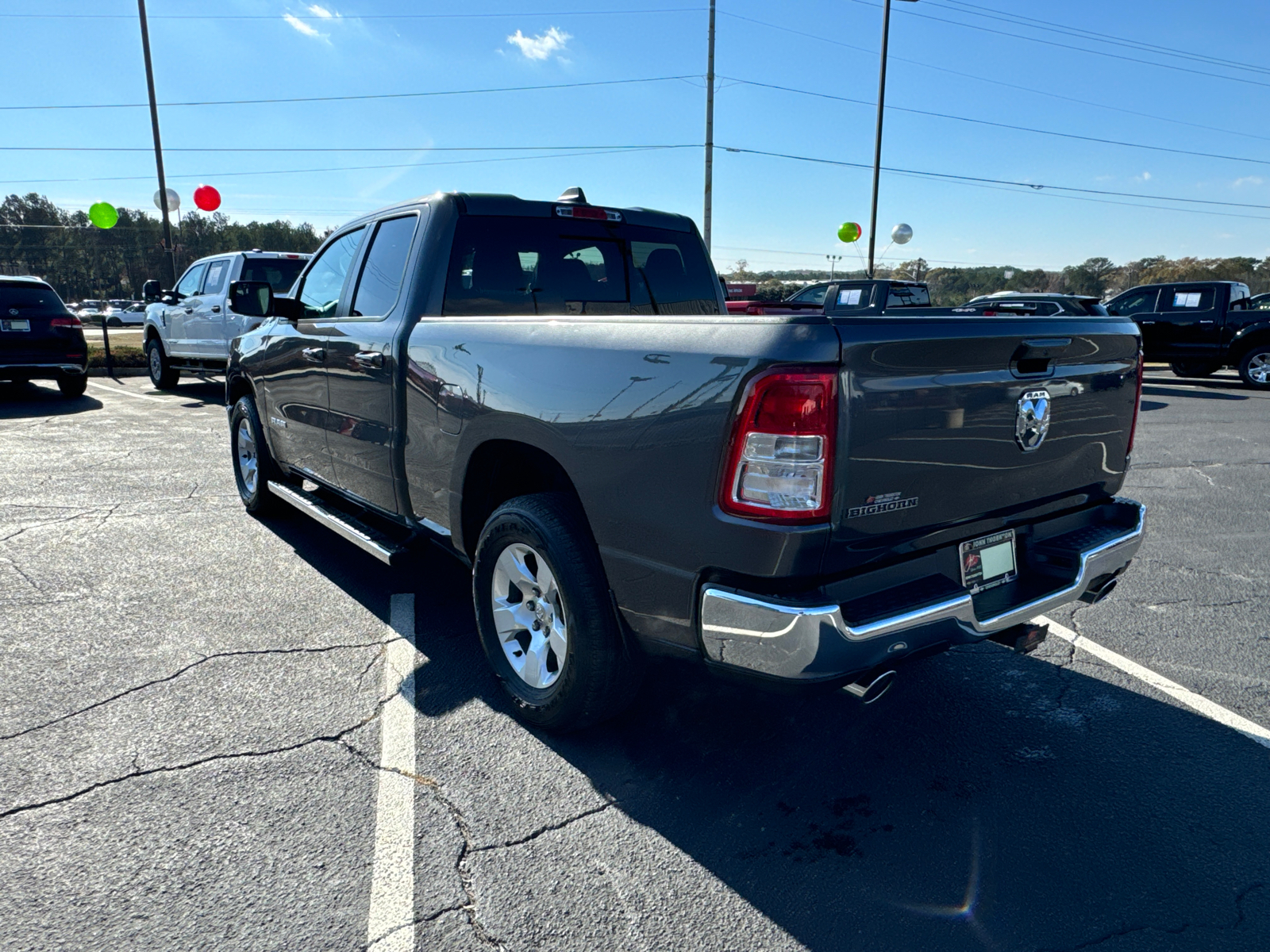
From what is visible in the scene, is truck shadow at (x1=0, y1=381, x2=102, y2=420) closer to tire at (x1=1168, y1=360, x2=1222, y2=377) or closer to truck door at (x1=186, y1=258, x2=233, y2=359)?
truck door at (x1=186, y1=258, x2=233, y2=359)

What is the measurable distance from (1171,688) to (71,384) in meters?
14.5

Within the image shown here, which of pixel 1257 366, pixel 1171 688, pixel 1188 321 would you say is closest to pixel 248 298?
pixel 1171 688

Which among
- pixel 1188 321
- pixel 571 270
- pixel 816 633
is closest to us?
pixel 816 633

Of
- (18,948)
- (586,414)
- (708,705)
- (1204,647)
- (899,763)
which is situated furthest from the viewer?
(1204,647)

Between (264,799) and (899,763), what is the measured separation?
212 cm

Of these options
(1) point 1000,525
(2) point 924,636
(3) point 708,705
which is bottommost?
(3) point 708,705

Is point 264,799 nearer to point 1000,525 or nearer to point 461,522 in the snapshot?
point 461,522

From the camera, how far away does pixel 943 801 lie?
2699 mm

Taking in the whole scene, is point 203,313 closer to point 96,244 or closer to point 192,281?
point 192,281

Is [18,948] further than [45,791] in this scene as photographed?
No

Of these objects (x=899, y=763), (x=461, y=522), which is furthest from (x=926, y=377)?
(x=461, y=522)

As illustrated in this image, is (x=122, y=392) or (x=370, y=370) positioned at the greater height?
(x=370, y=370)

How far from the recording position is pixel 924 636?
2.36 metres

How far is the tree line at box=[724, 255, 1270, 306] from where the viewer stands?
41625 mm
